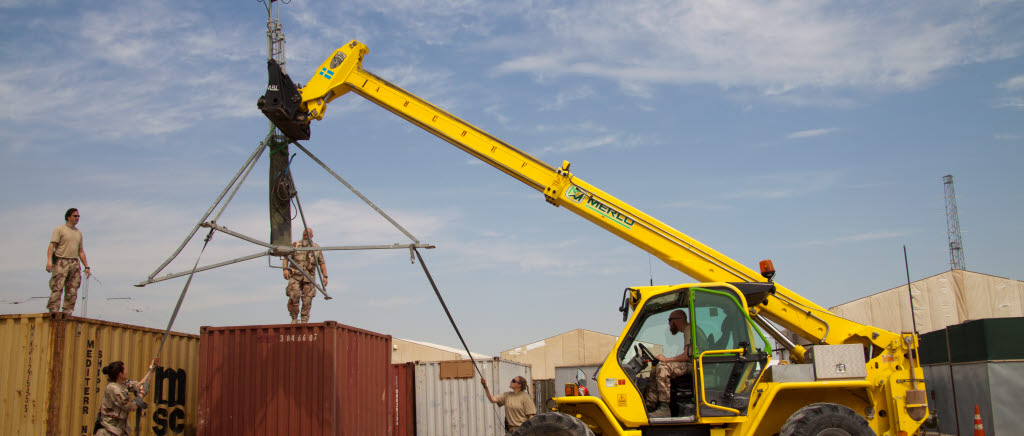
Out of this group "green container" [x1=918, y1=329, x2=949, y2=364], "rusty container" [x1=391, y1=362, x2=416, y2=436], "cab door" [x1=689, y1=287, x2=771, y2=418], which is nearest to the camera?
"cab door" [x1=689, y1=287, x2=771, y2=418]

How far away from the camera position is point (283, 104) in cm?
999

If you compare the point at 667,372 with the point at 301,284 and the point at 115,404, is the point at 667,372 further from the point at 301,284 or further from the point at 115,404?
the point at 301,284

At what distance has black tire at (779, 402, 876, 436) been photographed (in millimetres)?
7242

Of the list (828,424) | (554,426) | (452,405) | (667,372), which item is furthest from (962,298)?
(554,426)

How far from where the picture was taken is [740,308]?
7.77 m

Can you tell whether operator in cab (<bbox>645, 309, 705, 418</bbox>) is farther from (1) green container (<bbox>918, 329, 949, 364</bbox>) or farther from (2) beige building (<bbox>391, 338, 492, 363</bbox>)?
(2) beige building (<bbox>391, 338, 492, 363</bbox>)

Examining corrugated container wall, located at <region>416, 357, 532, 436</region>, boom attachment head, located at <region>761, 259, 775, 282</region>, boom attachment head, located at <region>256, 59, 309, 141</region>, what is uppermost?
boom attachment head, located at <region>256, 59, 309, 141</region>

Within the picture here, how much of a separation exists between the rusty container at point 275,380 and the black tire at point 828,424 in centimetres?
706

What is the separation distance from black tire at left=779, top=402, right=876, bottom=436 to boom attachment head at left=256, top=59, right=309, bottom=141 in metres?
7.33

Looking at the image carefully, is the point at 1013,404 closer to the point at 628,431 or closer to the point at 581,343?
the point at 628,431

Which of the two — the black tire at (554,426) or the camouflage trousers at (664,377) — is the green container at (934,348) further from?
the black tire at (554,426)

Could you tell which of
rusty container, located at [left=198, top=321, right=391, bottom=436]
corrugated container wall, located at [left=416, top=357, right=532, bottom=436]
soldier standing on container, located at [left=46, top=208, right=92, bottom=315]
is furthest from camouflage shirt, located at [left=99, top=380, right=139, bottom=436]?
corrugated container wall, located at [left=416, top=357, right=532, bottom=436]

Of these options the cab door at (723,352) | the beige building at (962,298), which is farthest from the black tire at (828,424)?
the beige building at (962,298)

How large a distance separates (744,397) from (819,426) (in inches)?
29.7
